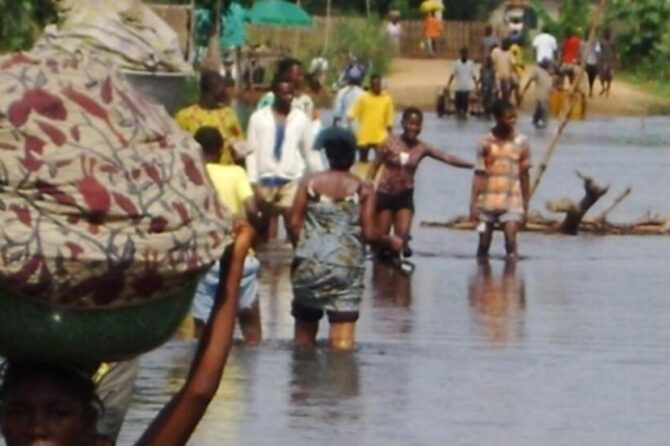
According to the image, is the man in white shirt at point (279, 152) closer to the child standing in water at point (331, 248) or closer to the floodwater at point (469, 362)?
the floodwater at point (469, 362)

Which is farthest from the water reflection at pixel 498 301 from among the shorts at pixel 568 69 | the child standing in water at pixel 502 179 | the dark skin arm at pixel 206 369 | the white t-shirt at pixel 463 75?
the shorts at pixel 568 69

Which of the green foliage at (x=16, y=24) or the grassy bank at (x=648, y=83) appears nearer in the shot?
the green foliage at (x=16, y=24)

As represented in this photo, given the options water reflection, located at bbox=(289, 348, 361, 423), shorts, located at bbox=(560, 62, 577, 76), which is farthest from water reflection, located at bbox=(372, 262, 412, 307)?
shorts, located at bbox=(560, 62, 577, 76)

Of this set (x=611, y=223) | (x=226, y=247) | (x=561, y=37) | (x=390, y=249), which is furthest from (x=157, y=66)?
(x=561, y=37)

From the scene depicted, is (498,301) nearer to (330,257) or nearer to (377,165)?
(330,257)

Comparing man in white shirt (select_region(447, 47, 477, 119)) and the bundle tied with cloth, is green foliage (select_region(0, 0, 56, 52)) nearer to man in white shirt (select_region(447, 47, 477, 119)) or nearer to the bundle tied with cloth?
the bundle tied with cloth

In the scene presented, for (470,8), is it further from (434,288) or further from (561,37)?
(434,288)

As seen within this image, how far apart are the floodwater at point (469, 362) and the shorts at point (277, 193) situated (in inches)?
18.0

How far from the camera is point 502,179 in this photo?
18.9 metres

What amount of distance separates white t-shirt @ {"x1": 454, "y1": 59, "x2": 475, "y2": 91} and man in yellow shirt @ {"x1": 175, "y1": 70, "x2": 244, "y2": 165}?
32001mm

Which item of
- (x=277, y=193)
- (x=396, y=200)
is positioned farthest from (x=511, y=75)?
(x=277, y=193)

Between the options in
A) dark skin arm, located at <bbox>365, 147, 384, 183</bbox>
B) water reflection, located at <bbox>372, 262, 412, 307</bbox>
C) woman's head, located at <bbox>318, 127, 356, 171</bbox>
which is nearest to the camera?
woman's head, located at <bbox>318, 127, 356, 171</bbox>

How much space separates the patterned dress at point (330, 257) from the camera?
12938mm

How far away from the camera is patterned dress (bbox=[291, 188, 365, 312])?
42.4 ft
